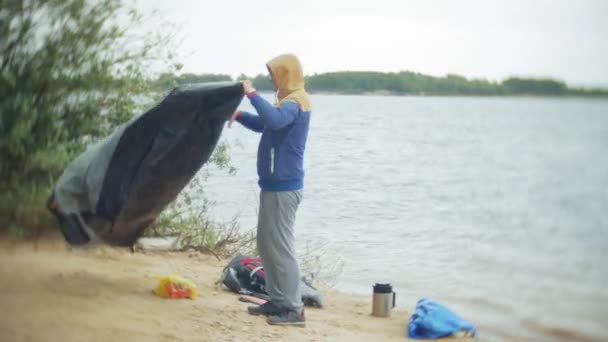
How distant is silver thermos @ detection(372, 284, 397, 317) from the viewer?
775cm

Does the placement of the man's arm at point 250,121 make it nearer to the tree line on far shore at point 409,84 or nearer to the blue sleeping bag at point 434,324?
the tree line on far shore at point 409,84

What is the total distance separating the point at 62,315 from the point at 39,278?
1087 mm

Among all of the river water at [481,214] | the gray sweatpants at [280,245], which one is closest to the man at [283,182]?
the gray sweatpants at [280,245]

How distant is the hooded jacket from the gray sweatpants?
0.29 feet

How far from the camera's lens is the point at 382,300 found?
305 inches

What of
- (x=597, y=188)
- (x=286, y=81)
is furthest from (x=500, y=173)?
(x=286, y=81)

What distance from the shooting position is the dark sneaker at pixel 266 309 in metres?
6.36

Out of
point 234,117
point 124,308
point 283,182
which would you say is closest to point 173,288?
point 124,308

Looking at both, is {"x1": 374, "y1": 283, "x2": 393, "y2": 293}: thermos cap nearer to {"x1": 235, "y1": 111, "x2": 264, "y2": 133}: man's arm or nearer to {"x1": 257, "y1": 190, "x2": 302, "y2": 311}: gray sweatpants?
{"x1": 257, "y1": 190, "x2": 302, "y2": 311}: gray sweatpants

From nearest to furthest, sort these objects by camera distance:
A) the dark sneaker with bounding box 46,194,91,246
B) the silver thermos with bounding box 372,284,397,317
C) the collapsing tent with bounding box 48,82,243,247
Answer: the dark sneaker with bounding box 46,194,91,246 → the collapsing tent with bounding box 48,82,243,247 → the silver thermos with bounding box 372,284,397,317

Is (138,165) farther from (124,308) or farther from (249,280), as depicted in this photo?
(249,280)

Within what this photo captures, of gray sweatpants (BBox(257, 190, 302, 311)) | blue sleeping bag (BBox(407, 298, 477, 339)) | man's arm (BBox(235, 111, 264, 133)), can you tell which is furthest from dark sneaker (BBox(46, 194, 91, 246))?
blue sleeping bag (BBox(407, 298, 477, 339))

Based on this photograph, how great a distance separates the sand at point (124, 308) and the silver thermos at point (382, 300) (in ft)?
0.31

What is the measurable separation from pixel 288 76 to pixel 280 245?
1.21 metres
